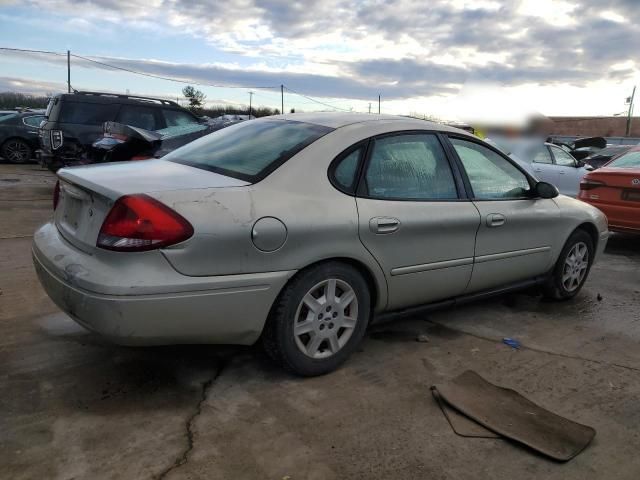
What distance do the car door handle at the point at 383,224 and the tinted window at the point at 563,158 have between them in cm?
827

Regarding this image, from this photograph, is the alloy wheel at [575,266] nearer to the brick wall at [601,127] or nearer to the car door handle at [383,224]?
the car door handle at [383,224]

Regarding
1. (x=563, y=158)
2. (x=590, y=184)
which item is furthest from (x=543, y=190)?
(x=563, y=158)

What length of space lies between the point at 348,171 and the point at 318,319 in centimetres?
90

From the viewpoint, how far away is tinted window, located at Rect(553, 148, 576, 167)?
415 inches

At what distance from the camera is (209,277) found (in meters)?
2.76

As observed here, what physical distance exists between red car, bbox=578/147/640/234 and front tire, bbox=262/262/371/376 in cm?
498

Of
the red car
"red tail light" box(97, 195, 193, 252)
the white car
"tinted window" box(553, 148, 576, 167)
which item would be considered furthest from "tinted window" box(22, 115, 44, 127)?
"red tail light" box(97, 195, 193, 252)

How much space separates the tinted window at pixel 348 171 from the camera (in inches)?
129

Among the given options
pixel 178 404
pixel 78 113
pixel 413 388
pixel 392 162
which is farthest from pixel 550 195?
pixel 78 113

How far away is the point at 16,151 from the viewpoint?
15.1 meters

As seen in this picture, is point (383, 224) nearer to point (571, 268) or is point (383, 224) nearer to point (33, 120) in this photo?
point (571, 268)

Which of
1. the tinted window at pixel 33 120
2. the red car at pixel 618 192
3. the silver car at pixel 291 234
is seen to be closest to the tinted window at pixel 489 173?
the silver car at pixel 291 234

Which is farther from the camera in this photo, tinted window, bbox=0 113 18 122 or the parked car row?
the parked car row

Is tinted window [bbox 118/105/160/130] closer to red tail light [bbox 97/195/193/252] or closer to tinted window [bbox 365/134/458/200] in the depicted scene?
tinted window [bbox 365/134/458/200]
